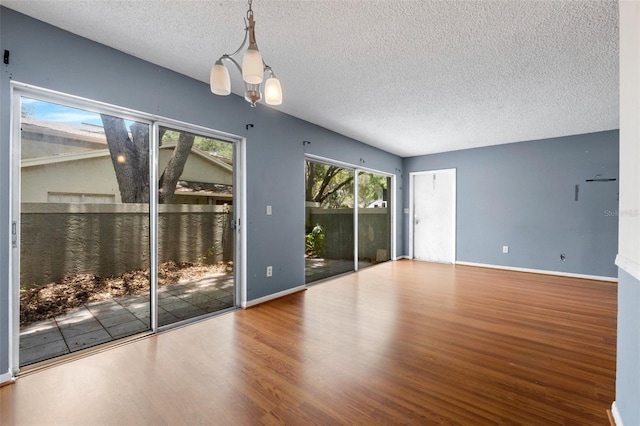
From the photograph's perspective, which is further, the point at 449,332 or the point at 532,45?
the point at 449,332

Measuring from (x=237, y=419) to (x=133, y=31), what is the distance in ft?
9.06

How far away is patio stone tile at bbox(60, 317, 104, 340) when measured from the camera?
89.7 inches

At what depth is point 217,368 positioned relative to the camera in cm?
208

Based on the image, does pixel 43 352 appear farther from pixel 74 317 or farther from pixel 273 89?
pixel 273 89

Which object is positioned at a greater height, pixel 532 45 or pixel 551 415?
pixel 532 45

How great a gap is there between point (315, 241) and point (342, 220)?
2.60 ft

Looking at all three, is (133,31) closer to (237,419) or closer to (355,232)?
(237,419)

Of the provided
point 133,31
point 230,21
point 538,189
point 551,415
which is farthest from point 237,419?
point 538,189

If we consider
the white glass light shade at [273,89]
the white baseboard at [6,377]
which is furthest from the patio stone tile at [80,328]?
the white glass light shade at [273,89]

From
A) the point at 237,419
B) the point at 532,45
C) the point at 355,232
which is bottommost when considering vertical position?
the point at 237,419

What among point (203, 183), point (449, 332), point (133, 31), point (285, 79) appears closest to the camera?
point (133, 31)

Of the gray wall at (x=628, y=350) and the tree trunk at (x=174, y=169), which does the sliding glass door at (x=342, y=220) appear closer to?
the tree trunk at (x=174, y=169)

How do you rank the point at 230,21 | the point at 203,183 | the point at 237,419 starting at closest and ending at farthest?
the point at 237,419 < the point at 230,21 < the point at 203,183

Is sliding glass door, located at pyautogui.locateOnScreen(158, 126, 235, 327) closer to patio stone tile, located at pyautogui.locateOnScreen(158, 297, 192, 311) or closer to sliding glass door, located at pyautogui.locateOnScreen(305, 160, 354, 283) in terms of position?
patio stone tile, located at pyautogui.locateOnScreen(158, 297, 192, 311)
